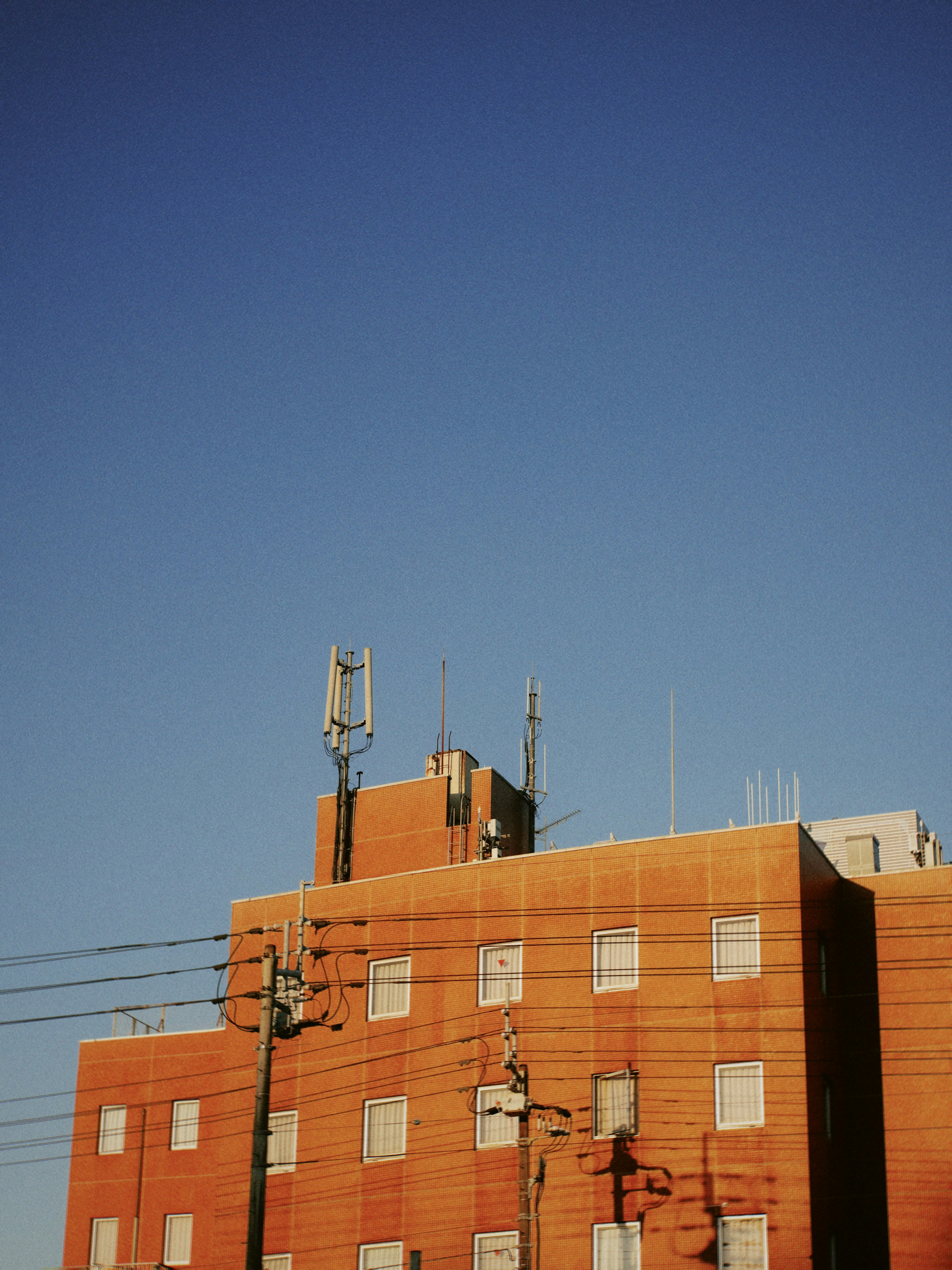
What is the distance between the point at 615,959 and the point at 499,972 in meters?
4.12

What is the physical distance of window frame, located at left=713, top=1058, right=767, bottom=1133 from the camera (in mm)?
46062

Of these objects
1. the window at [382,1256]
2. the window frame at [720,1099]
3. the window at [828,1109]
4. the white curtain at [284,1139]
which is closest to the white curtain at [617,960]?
the window frame at [720,1099]

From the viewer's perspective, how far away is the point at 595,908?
50.8 metres

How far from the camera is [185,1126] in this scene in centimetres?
5875

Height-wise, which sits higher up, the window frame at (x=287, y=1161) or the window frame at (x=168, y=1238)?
the window frame at (x=287, y=1161)

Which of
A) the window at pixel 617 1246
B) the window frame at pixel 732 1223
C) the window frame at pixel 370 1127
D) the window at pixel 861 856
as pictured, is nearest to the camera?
the window frame at pixel 732 1223

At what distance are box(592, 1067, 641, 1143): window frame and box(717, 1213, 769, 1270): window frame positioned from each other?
337cm

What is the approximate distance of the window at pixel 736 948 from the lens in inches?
1884

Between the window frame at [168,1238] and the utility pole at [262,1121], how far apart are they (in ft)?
76.6

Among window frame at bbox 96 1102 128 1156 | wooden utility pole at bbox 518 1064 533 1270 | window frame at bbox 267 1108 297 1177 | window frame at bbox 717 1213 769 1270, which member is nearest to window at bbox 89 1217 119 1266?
window frame at bbox 96 1102 128 1156

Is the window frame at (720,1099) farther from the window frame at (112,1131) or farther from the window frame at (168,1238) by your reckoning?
the window frame at (112,1131)

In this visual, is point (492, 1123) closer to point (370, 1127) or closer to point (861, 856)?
point (370, 1127)

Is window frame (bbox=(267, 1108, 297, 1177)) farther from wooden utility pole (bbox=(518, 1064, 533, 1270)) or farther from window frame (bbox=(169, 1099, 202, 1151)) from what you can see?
wooden utility pole (bbox=(518, 1064, 533, 1270))

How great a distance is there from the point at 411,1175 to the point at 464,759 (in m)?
17.3
